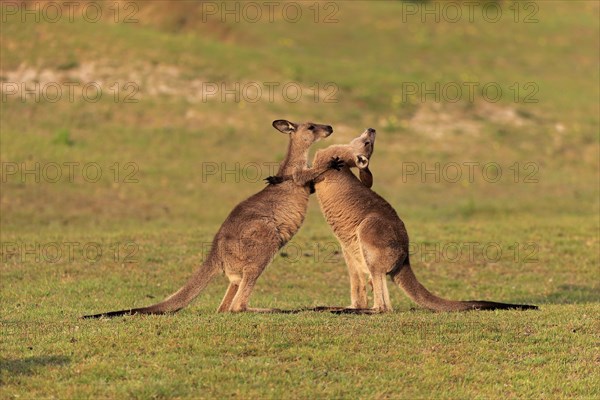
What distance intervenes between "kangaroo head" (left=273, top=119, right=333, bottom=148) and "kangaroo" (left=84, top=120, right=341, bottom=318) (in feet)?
3.28

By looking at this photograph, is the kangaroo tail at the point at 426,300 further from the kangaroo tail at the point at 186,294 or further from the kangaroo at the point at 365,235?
the kangaroo tail at the point at 186,294

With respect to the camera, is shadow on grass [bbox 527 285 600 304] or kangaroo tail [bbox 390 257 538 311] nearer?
kangaroo tail [bbox 390 257 538 311]

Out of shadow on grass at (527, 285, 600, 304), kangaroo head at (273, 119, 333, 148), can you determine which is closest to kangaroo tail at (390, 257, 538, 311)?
kangaroo head at (273, 119, 333, 148)

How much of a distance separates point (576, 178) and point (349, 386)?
15085mm

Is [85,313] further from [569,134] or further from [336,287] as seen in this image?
[569,134]

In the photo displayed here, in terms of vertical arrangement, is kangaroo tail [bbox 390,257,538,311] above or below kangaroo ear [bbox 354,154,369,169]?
below

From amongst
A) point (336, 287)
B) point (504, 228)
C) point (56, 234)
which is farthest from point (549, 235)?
point (56, 234)

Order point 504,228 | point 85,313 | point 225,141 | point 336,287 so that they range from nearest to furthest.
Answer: point 85,313 < point 336,287 < point 504,228 < point 225,141

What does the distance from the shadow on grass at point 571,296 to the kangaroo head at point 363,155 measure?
307cm

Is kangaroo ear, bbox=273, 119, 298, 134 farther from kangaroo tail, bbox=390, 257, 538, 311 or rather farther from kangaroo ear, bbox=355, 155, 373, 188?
kangaroo tail, bbox=390, 257, 538, 311

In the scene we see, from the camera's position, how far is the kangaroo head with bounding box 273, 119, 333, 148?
36.5 feet

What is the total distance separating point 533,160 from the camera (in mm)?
22281

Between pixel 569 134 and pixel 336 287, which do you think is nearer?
pixel 336 287

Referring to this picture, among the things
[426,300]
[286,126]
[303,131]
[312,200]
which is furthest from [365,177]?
[312,200]
